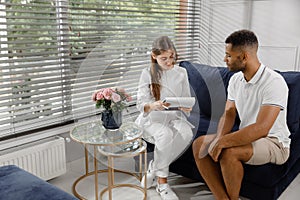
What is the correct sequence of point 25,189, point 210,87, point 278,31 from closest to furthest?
point 25,189
point 210,87
point 278,31

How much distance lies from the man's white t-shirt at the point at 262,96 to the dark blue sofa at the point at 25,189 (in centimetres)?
119

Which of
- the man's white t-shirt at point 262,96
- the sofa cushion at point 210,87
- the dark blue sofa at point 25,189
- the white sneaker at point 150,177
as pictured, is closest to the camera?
the dark blue sofa at point 25,189

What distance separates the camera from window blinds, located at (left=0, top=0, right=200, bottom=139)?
2.13 metres

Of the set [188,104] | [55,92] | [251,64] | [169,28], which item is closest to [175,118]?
[188,104]

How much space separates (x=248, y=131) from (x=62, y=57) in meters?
1.43

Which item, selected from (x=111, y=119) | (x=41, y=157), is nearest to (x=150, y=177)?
(x=111, y=119)

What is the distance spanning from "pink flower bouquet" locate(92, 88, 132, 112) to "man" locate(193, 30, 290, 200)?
568 mm

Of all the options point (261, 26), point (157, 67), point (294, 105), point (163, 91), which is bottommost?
point (294, 105)

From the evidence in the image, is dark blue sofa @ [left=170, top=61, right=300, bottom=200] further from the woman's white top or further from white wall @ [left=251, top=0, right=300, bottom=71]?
white wall @ [left=251, top=0, right=300, bottom=71]

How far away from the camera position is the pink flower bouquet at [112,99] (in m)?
1.98

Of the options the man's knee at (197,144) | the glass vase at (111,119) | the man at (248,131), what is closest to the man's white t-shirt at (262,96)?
the man at (248,131)

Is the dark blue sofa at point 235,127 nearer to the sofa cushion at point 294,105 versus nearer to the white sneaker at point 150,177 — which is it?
the sofa cushion at point 294,105

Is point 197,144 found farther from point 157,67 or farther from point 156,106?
point 157,67

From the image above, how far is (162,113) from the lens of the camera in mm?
2025
